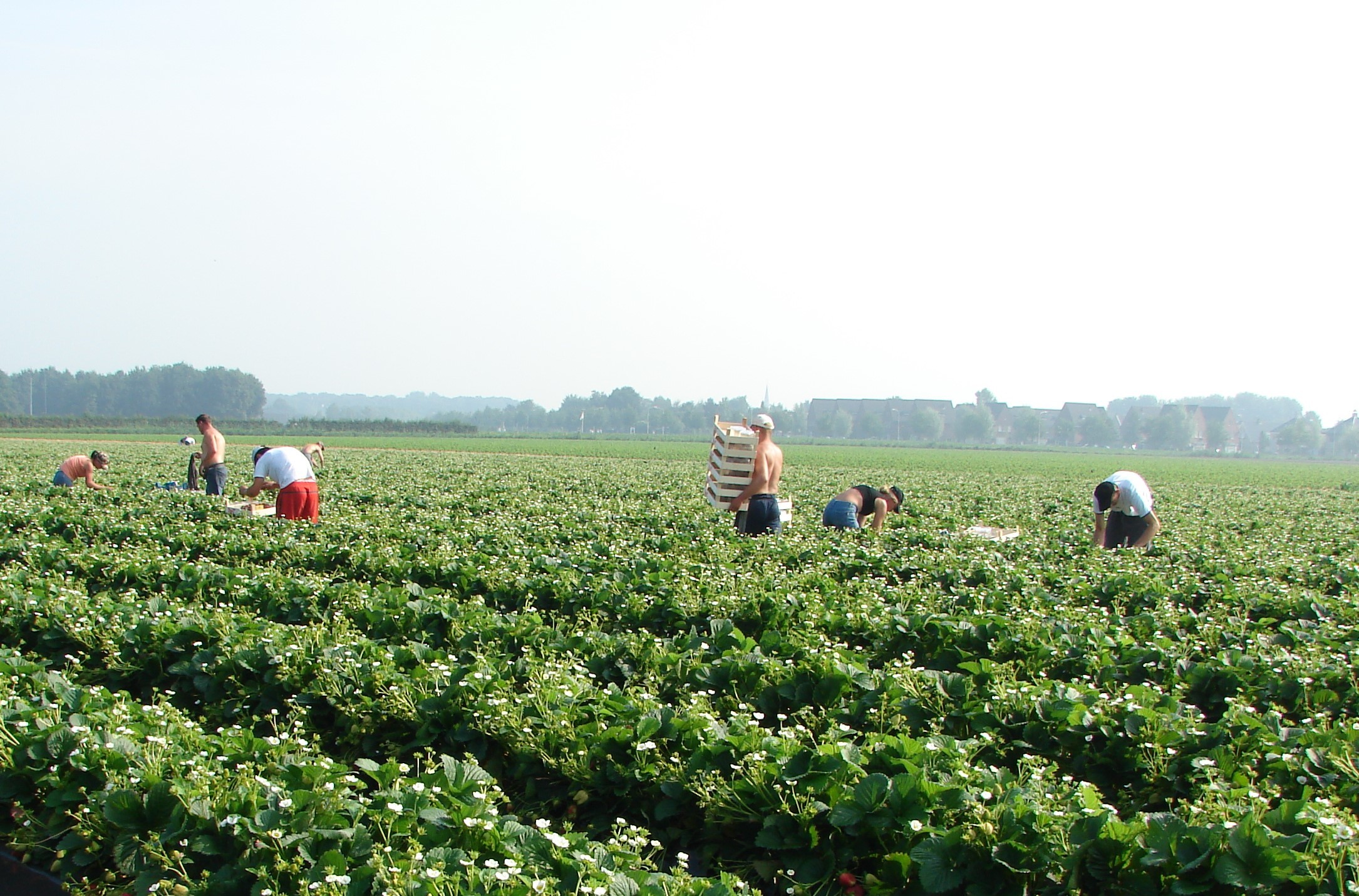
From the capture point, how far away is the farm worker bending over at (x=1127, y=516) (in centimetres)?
1112

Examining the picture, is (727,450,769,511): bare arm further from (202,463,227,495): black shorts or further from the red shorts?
(202,463,227,495): black shorts

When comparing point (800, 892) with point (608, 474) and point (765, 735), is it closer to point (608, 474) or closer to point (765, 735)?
point (765, 735)

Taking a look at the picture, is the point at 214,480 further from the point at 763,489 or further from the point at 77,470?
the point at 763,489

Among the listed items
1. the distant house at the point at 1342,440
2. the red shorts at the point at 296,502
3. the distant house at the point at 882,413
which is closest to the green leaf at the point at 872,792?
the red shorts at the point at 296,502

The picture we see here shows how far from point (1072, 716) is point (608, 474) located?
25.8 m

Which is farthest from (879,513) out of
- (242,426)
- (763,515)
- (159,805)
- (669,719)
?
(242,426)

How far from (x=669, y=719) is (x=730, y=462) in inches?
319

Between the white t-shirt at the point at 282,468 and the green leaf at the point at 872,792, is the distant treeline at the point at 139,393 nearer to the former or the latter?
the white t-shirt at the point at 282,468

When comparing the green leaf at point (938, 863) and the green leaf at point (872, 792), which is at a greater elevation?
the green leaf at point (872, 792)

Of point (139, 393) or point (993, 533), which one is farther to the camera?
point (139, 393)

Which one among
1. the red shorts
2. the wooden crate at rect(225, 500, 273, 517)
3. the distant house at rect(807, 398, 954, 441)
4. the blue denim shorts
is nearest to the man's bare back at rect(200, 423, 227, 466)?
the wooden crate at rect(225, 500, 273, 517)

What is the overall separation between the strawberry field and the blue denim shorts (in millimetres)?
1504

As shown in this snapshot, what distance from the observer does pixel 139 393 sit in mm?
150125

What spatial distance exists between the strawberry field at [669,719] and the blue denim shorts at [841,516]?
1504mm
